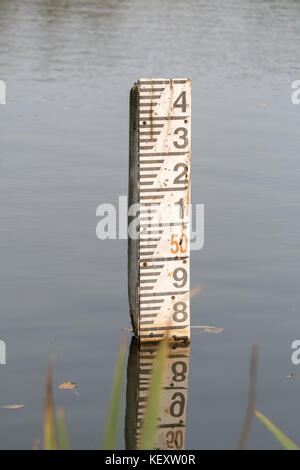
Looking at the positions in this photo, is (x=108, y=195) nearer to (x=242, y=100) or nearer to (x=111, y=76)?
(x=242, y=100)

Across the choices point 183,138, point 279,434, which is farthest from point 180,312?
point 279,434

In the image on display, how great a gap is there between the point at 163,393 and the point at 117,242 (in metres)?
3.55

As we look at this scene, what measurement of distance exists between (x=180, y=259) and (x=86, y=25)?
83.4 feet

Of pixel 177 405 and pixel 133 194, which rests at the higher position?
pixel 133 194

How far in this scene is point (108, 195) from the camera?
39.0 feet

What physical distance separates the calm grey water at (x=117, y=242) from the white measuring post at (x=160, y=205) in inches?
13.4

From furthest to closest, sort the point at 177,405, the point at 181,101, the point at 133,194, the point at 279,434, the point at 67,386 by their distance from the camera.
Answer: the point at 133,194
the point at 181,101
the point at 67,386
the point at 177,405
the point at 279,434

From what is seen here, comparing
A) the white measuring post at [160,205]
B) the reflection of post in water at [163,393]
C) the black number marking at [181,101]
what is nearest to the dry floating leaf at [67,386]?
the reflection of post in water at [163,393]

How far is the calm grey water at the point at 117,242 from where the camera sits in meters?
6.71

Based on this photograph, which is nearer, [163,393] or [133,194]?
[163,393]

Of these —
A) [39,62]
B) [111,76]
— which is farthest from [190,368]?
[39,62]

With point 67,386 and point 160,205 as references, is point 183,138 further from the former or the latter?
point 67,386

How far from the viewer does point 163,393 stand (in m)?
6.82

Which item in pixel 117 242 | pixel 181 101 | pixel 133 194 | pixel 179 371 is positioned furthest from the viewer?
pixel 117 242
